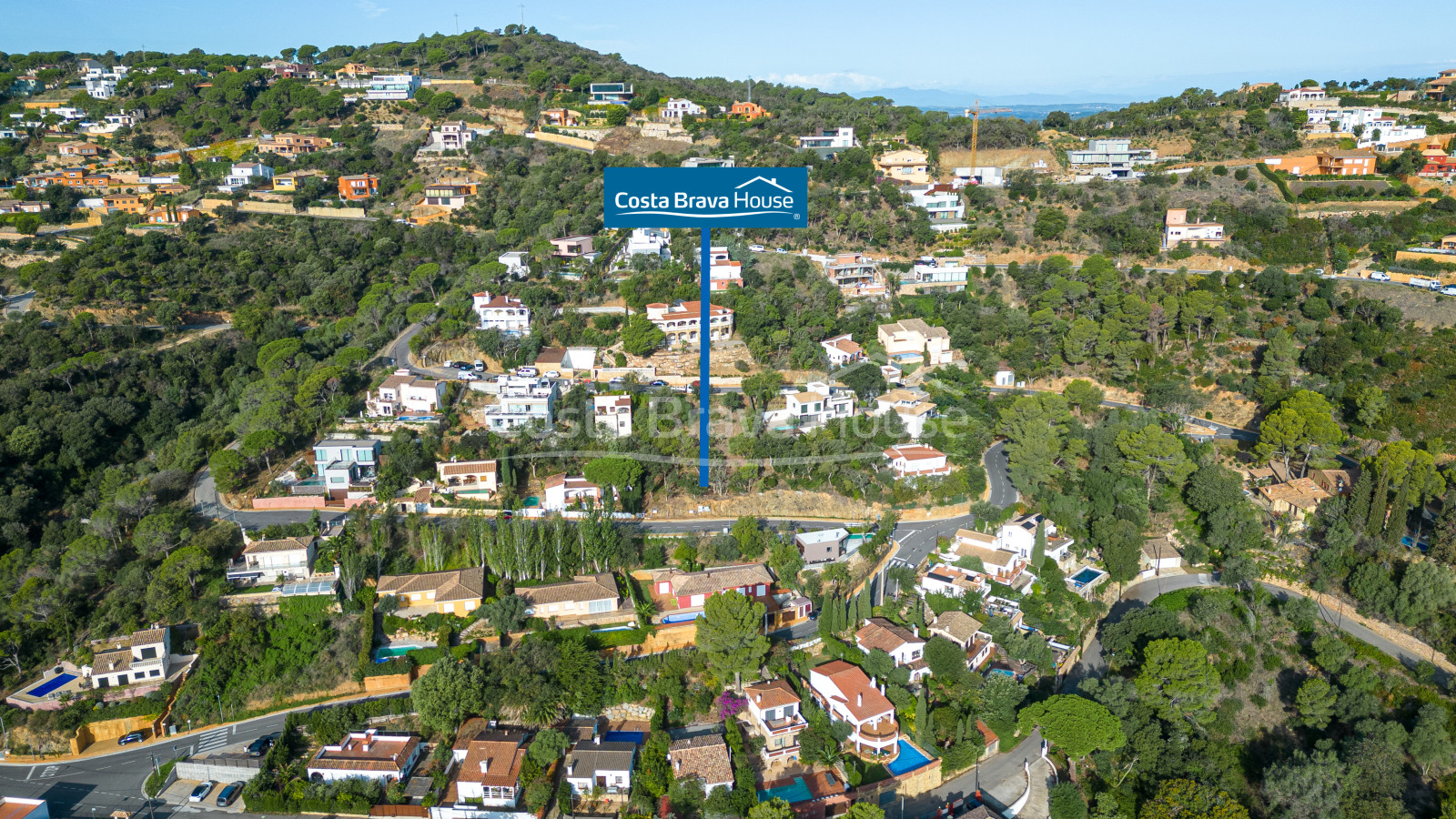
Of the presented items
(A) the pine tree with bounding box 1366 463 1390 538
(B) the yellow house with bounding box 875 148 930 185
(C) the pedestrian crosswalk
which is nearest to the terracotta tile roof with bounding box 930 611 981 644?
(A) the pine tree with bounding box 1366 463 1390 538

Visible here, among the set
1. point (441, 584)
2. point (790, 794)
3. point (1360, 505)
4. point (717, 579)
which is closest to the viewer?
point (790, 794)

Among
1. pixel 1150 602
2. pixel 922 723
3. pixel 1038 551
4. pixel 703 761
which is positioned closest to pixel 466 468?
pixel 703 761

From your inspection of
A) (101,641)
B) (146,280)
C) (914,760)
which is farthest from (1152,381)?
(146,280)

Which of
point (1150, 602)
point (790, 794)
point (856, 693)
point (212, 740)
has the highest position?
point (856, 693)

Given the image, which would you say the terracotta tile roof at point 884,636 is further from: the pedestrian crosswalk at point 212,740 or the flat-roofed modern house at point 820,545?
the pedestrian crosswalk at point 212,740

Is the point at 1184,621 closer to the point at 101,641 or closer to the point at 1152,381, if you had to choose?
the point at 1152,381

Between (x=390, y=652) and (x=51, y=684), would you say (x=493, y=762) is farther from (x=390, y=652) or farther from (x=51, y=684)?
(x=51, y=684)

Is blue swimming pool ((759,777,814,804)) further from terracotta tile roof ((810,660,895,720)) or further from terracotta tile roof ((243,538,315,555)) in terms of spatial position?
terracotta tile roof ((243,538,315,555))

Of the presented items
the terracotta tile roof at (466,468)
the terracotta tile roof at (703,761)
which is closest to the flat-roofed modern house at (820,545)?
the terracotta tile roof at (703,761)
